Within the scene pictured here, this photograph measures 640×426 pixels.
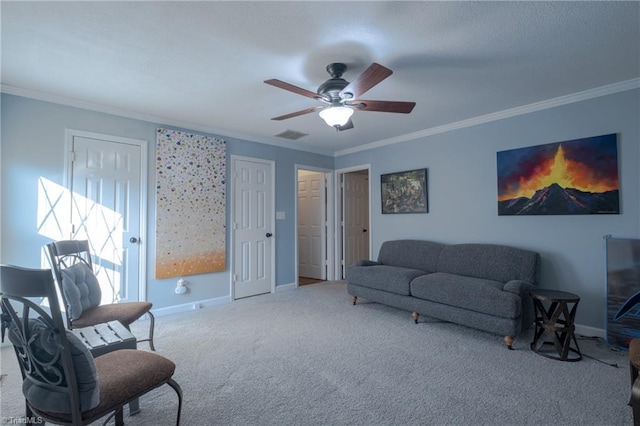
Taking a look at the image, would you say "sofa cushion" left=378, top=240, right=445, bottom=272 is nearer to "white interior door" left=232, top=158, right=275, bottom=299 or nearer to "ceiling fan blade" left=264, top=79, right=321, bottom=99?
"white interior door" left=232, top=158, right=275, bottom=299

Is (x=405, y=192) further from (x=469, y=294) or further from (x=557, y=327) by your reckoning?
(x=557, y=327)

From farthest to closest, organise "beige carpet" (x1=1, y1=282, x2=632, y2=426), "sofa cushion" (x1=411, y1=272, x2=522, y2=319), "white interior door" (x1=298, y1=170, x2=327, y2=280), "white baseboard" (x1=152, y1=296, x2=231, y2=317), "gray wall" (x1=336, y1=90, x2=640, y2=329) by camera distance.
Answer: "white interior door" (x1=298, y1=170, x2=327, y2=280), "white baseboard" (x1=152, y1=296, x2=231, y2=317), "gray wall" (x1=336, y1=90, x2=640, y2=329), "sofa cushion" (x1=411, y1=272, x2=522, y2=319), "beige carpet" (x1=1, y1=282, x2=632, y2=426)

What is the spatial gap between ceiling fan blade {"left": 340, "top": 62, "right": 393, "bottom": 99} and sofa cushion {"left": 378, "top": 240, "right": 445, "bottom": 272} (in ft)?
8.12

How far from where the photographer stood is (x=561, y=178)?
3.26 metres

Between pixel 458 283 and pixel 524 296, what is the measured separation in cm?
56

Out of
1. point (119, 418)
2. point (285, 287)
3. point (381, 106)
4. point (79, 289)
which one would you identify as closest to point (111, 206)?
point (79, 289)

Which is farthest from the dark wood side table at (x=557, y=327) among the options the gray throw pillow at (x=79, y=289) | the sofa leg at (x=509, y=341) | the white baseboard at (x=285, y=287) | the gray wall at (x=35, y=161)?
the gray wall at (x=35, y=161)

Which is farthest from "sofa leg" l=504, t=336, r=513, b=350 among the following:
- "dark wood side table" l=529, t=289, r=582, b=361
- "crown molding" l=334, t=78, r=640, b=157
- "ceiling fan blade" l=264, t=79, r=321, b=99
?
"ceiling fan blade" l=264, t=79, r=321, b=99

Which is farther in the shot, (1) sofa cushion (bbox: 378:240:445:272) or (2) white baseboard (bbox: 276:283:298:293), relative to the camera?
(2) white baseboard (bbox: 276:283:298:293)

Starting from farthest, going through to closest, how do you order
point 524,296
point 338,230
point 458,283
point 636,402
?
point 338,230 < point 458,283 < point 524,296 < point 636,402

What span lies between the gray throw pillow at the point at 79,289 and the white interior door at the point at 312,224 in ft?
12.8

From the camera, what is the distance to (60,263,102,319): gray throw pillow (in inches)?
89.1

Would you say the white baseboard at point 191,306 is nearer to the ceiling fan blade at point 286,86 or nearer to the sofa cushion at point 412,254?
the sofa cushion at point 412,254

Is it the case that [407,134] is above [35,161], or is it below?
above
